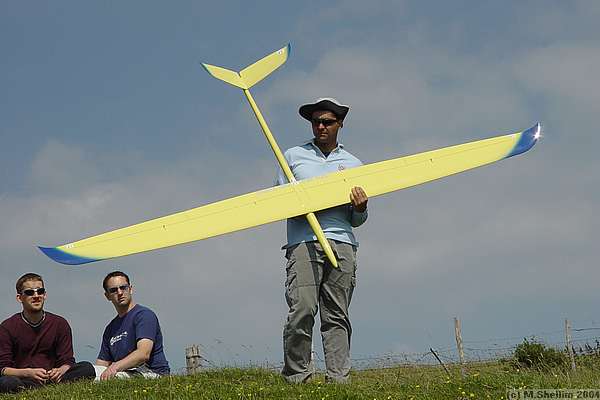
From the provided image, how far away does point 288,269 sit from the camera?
6039mm

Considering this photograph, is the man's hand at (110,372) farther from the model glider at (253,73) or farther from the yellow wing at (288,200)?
the model glider at (253,73)

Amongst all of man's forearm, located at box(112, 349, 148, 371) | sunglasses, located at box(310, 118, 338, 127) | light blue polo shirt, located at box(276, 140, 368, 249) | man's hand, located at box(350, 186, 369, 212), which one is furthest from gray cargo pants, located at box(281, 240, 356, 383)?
man's forearm, located at box(112, 349, 148, 371)

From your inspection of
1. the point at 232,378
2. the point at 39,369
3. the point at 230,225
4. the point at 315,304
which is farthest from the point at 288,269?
the point at 39,369

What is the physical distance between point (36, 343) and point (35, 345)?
0.8 inches

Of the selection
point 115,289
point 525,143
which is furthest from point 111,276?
point 525,143

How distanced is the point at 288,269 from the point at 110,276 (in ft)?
7.53

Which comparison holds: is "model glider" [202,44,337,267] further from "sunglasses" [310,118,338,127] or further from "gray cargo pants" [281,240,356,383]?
"gray cargo pants" [281,240,356,383]

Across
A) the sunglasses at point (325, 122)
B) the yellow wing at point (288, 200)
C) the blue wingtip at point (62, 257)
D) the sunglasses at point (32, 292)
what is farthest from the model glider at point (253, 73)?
the sunglasses at point (32, 292)

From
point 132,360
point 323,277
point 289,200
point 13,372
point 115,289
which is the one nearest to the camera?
point 323,277

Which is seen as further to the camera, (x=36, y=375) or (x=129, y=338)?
(x=129, y=338)

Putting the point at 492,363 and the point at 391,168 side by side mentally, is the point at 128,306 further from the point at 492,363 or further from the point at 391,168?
the point at 492,363

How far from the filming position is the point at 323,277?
6.03m

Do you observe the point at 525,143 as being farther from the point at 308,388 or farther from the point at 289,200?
the point at 308,388

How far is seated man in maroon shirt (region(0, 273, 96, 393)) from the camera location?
6.93 metres
